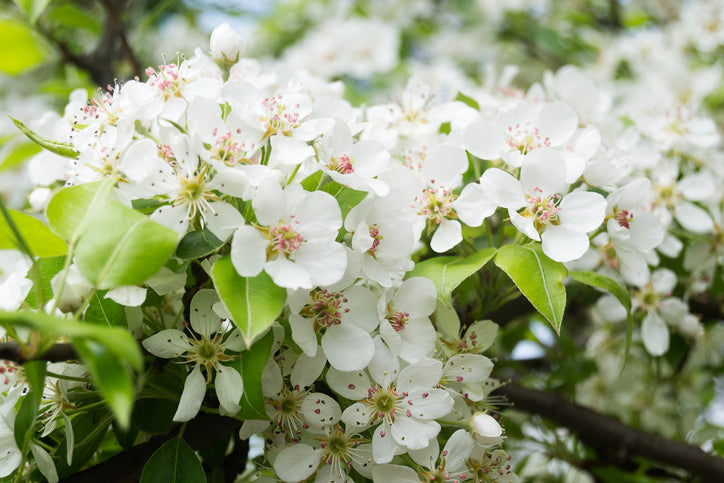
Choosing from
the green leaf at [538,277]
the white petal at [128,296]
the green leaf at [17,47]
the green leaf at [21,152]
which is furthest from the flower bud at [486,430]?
the green leaf at [17,47]

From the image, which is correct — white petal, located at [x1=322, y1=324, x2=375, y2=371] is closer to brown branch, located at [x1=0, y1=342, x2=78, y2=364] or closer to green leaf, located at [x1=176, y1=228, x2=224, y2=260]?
green leaf, located at [x1=176, y1=228, x2=224, y2=260]

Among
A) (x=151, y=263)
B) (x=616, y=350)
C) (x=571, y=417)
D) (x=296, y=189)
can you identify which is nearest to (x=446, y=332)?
(x=296, y=189)

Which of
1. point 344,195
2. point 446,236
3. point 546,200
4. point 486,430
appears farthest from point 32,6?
point 486,430

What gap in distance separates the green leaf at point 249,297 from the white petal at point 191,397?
150 millimetres

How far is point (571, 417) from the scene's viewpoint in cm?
145

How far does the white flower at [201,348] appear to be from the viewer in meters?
0.79

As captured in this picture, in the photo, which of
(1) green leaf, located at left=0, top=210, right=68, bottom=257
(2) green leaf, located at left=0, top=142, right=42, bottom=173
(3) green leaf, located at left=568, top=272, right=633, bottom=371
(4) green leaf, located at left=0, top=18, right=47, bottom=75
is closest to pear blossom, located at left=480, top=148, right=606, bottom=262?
(3) green leaf, located at left=568, top=272, right=633, bottom=371

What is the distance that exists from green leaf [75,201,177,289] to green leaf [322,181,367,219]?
0.85 feet

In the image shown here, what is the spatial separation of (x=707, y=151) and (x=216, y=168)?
50.5 inches

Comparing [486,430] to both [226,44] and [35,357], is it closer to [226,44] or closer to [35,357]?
[35,357]

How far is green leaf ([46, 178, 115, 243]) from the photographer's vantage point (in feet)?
2.43

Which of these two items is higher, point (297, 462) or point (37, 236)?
point (37, 236)

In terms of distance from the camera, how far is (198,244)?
785 mm

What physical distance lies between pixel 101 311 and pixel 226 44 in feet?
1.55
